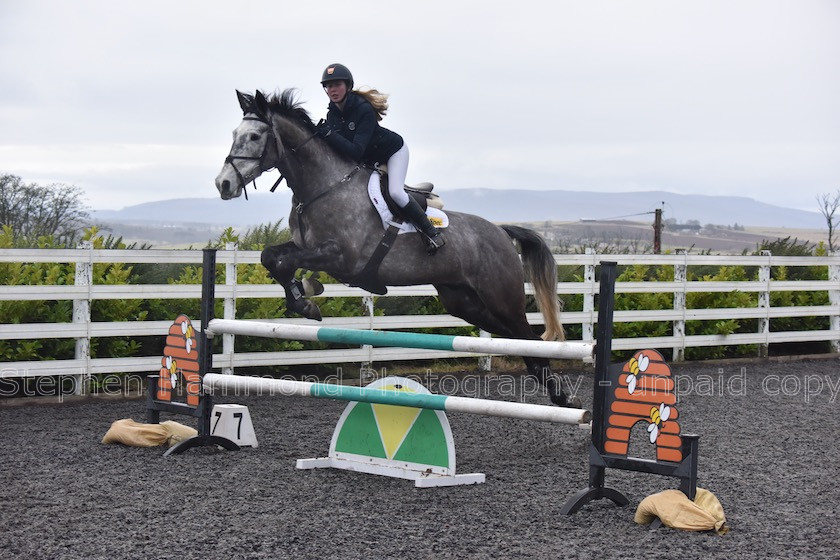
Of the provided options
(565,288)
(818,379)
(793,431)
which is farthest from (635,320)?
(793,431)

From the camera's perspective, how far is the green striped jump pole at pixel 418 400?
13.1 feet

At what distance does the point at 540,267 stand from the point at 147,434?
2836mm

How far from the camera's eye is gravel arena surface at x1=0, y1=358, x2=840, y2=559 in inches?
137

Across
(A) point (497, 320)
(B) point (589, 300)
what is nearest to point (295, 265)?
(A) point (497, 320)

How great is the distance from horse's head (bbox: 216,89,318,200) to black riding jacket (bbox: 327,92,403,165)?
0.55ft

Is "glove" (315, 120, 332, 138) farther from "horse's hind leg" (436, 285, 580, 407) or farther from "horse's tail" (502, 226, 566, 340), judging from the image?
"horse's tail" (502, 226, 566, 340)

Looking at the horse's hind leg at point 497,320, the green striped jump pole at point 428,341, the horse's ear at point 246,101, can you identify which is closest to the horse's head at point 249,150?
the horse's ear at point 246,101

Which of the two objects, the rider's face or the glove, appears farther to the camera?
the glove

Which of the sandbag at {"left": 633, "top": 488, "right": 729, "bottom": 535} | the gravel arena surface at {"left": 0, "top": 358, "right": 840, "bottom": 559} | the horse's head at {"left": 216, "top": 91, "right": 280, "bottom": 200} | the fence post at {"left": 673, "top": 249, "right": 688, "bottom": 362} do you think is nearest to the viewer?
the gravel arena surface at {"left": 0, "top": 358, "right": 840, "bottom": 559}

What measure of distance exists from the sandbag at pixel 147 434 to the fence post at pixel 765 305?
25.8 ft

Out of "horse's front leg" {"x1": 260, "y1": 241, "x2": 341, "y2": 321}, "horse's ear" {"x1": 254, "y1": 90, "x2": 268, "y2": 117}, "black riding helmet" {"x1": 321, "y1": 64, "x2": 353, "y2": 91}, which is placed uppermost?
"black riding helmet" {"x1": 321, "y1": 64, "x2": 353, "y2": 91}

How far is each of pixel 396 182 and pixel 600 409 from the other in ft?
6.20

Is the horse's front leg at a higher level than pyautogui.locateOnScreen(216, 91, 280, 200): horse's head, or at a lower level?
lower

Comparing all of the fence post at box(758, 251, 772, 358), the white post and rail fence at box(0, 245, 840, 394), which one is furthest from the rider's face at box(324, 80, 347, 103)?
the fence post at box(758, 251, 772, 358)
